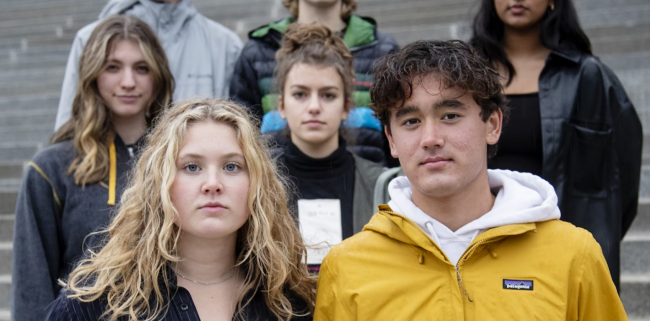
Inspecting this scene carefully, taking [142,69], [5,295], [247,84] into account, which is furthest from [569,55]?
[5,295]

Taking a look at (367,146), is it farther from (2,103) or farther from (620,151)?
(2,103)

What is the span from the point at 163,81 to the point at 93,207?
0.74 metres

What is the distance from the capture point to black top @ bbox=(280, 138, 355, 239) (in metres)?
3.20

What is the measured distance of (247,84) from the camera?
12.5 ft

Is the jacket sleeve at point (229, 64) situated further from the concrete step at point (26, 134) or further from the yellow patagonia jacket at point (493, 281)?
the concrete step at point (26, 134)

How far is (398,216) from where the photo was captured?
7.34ft

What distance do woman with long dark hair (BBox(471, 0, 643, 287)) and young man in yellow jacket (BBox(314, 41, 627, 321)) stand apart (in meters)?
0.84

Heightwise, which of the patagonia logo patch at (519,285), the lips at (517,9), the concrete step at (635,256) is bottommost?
the concrete step at (635,256)

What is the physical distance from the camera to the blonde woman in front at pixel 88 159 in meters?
2.94

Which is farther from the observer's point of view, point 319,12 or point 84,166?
point 319,12

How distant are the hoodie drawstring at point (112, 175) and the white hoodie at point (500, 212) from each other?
1.32 m

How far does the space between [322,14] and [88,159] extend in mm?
A: 1527

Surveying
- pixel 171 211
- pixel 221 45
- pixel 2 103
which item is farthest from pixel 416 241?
pixel 2 103

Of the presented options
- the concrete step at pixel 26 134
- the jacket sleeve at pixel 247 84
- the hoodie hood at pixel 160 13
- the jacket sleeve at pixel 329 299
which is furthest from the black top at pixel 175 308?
the concrete step at pixel 26 134
